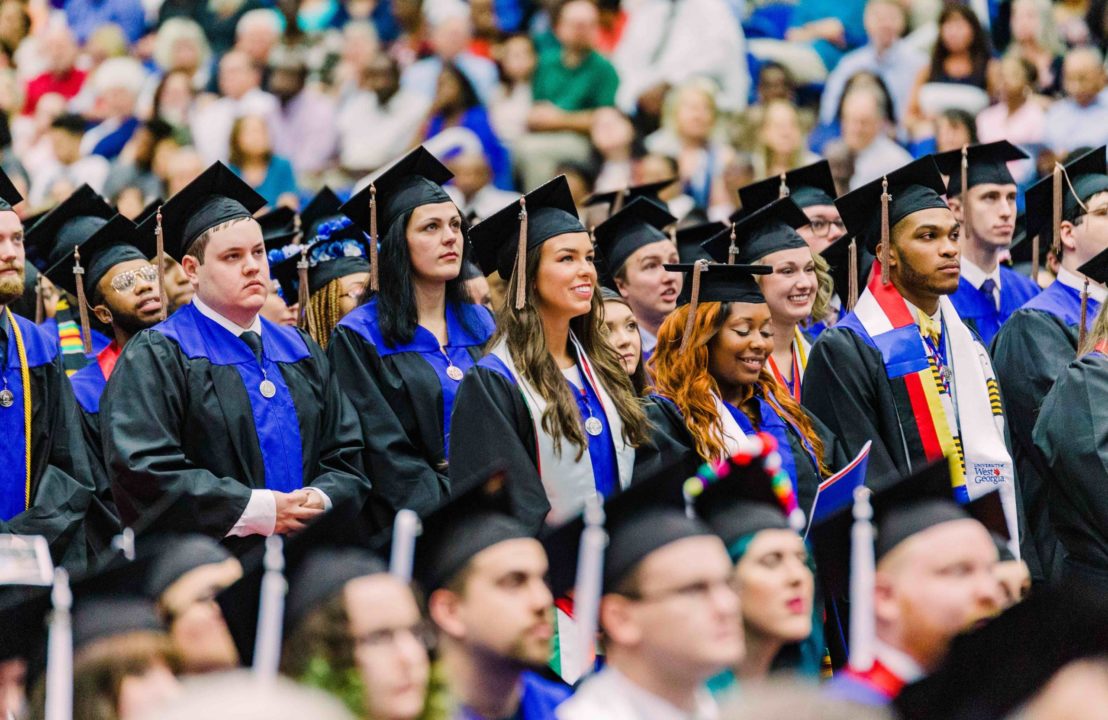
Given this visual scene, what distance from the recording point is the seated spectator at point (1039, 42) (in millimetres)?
12016

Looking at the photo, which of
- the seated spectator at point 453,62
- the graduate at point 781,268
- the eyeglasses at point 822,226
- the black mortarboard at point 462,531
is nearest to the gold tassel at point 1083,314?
the graduate at point 781,268

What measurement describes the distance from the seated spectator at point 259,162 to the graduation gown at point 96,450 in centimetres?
513

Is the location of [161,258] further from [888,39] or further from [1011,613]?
[888,39]

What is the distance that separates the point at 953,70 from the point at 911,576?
8.16 meters

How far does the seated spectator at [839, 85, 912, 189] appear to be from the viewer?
1159 centimetres

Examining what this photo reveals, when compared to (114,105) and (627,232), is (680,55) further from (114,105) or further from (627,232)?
(627,232)

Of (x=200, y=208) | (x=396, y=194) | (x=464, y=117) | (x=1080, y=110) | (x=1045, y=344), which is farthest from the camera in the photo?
(x=464, y=117)

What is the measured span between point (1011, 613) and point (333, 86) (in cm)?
1112

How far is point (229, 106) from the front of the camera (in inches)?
551

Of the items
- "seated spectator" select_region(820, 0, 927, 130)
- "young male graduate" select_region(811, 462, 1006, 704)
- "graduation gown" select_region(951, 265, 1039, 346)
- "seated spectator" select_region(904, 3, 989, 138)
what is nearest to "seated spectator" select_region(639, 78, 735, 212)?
Answer: "seated spectator" select_region(820, 0, 927, 130)

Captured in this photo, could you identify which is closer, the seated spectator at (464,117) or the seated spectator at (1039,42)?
the seated spectator at (1039,42)

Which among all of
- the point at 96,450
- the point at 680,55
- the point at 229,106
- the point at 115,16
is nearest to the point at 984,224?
the point at 96,450

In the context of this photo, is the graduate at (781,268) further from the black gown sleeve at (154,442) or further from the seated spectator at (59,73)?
the seated spectator at (59,73)

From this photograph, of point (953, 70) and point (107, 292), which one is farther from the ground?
point (953, 70)
